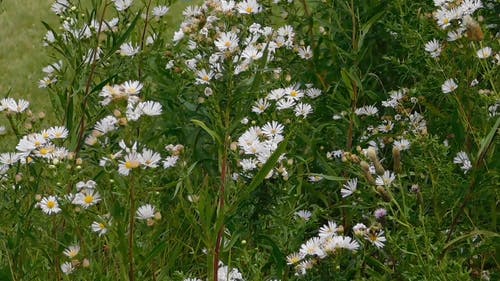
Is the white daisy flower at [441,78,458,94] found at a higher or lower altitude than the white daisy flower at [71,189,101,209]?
higher

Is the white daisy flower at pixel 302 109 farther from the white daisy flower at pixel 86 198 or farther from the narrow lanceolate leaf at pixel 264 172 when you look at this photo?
the narrow lanceolate leaf at pixel 264 172

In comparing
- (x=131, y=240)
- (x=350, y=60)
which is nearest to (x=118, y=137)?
(x=131, y=240)

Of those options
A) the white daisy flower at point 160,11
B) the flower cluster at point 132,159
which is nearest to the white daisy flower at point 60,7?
the white daisy flower at point 160,11

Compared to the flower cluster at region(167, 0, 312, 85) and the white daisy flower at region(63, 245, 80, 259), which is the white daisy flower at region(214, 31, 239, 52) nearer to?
the flower cluster at region(167, 0, 312, 85)

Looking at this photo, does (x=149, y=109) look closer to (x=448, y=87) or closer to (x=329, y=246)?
(x=329, y=246)

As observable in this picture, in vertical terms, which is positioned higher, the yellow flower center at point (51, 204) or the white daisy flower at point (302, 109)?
the white daisy flower at point (302, 109)

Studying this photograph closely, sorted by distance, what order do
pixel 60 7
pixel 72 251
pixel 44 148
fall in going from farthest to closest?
pixel 60 7 → pixel 44 148 → pixel 72 251

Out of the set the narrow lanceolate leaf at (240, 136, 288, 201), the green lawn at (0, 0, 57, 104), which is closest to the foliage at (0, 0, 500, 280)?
the narrow lanceolate leaf at (240, 136, 288, 201)

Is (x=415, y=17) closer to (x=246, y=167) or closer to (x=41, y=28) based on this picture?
(x=246, y=167)

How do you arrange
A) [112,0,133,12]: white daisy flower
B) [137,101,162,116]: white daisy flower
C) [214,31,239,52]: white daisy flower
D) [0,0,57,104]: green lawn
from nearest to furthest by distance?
[137,101,162,116]: white daisy flower → [214,31,239,52]: white daisy flower → [112,0,133,12]: white daisy flower → [0,0,57,104]: green lawn

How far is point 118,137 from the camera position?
2.01m

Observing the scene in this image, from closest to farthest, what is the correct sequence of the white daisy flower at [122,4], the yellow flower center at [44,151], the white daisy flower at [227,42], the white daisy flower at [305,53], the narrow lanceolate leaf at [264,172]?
the narrow lanceolate leaf at [264,172] → the white daisy flower at [227,42] → the yellow flower center at [44,151] → the white daisy flower at [122,4] → the white daisy flower at [305,53]

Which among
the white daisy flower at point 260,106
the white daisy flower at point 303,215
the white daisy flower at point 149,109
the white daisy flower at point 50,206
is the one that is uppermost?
the white daisy flower at point 260,106

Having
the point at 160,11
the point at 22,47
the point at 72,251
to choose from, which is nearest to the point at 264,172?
the point at 72,251
